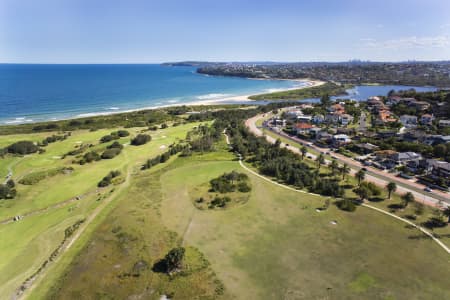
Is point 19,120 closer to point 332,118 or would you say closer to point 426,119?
point 332,118

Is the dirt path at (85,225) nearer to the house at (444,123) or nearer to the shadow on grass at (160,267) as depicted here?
the shadow on grass at (160,267)

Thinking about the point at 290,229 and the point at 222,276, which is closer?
the point at 222,276

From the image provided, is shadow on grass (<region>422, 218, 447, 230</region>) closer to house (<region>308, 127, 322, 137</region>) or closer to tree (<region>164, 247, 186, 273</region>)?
tree (<region>164, 247, 186, 273</region>)

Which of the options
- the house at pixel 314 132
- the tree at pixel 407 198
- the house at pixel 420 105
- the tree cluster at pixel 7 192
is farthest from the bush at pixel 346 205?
the house at pixel 420 105

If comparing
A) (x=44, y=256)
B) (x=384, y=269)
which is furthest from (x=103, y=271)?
(x=384, y=269)

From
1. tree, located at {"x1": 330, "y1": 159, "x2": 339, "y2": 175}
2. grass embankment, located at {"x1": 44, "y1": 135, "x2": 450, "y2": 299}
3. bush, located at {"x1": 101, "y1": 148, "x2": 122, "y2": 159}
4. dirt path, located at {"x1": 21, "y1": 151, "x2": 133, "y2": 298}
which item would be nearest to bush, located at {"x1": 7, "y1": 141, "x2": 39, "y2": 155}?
bush, located at {"x1": 101, "y1": 148, "x2": 122, "y2": 159}

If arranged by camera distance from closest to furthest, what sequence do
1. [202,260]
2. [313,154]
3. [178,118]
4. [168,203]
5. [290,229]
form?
[202,260] → [290,229] → [168,203] → [313,154] → [178,118]

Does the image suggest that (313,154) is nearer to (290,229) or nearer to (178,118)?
(290,229)

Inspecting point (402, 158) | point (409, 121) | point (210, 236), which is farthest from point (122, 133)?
point (409, 121)
